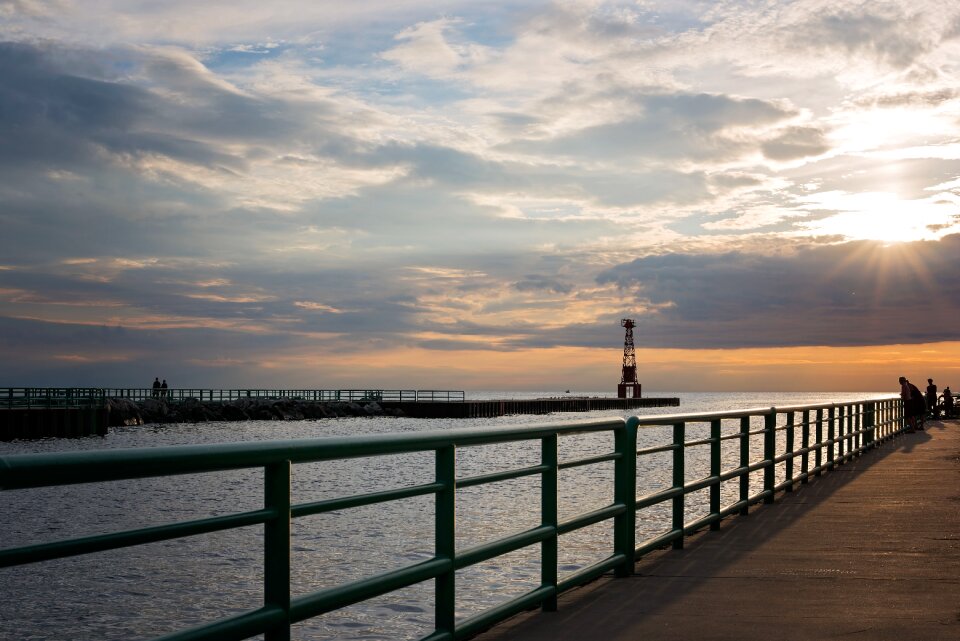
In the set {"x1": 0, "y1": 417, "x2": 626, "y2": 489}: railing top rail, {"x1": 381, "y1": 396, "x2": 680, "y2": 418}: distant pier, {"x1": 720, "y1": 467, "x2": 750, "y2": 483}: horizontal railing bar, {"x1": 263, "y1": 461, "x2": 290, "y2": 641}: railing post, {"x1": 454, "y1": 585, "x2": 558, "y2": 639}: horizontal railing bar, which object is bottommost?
{"x1": 381, "y1": 396, "x2": 680, "y2": 418}: distant pier

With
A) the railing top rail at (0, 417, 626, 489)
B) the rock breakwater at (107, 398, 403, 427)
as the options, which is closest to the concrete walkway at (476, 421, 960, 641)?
the railing top rail at (0, 417, 626, 489)

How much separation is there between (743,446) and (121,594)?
10.8m

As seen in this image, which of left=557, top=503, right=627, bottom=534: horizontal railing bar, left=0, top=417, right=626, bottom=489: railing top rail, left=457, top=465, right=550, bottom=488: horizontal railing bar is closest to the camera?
left=0, top=417, right=626, bottom=489: railing top rail

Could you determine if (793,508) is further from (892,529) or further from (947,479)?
(947,479)

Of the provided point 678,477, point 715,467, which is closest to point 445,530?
point 678,477

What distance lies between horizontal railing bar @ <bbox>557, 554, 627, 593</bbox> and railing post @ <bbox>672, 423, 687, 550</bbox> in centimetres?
126

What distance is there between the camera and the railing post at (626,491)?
7.94 metres

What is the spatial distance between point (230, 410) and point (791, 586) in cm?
8382

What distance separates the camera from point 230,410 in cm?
8819

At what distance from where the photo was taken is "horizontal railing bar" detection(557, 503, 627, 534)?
22.5 feet

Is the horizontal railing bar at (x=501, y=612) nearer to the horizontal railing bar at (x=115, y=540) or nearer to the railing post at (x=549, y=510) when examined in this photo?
the railing post at (x=549, y=510)

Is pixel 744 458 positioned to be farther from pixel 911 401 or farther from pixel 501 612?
pixel 911 401

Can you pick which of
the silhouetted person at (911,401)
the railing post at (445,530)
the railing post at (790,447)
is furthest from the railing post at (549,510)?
the silhouetted person at (911,401)

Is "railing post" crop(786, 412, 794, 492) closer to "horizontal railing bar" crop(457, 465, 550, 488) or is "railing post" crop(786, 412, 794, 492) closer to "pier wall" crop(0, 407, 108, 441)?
"horizontal railing bar" crop(457, 465, 550, 488)
